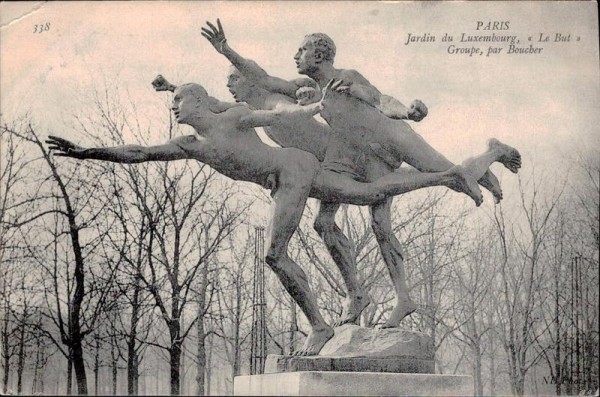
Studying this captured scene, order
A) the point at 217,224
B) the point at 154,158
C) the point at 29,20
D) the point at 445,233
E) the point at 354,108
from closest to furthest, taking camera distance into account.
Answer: the point at 154,158 → the point at 354,108 → the point at 29,20 → the point at 217,224 → the point at 445,233

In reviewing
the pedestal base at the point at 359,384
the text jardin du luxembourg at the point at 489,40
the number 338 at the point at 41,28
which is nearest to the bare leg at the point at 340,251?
the pedestal base at the point at 359,384

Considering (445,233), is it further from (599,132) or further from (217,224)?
(599,132)

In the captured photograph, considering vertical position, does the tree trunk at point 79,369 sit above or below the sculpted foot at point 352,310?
below

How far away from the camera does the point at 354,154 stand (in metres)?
6.80

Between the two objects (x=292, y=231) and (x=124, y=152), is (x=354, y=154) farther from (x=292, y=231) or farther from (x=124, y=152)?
(x=124, y=152)

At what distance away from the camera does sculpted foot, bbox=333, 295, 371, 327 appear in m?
6.79

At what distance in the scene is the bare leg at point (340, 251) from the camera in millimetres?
6848

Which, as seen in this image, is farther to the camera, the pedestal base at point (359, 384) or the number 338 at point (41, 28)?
the number 338 at point (41, 28)

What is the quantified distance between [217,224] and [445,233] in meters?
4.93

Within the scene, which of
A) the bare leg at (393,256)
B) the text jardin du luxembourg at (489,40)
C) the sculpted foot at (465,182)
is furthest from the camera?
the text jardin du luxembourg at (489,40)

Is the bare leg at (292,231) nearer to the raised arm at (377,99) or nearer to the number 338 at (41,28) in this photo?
the raised arm at (377,99)

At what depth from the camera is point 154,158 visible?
5.96 meters

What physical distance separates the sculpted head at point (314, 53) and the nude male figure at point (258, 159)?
2.61 feet

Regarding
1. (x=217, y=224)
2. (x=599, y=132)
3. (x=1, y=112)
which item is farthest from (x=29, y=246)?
(x=599, y=132)
